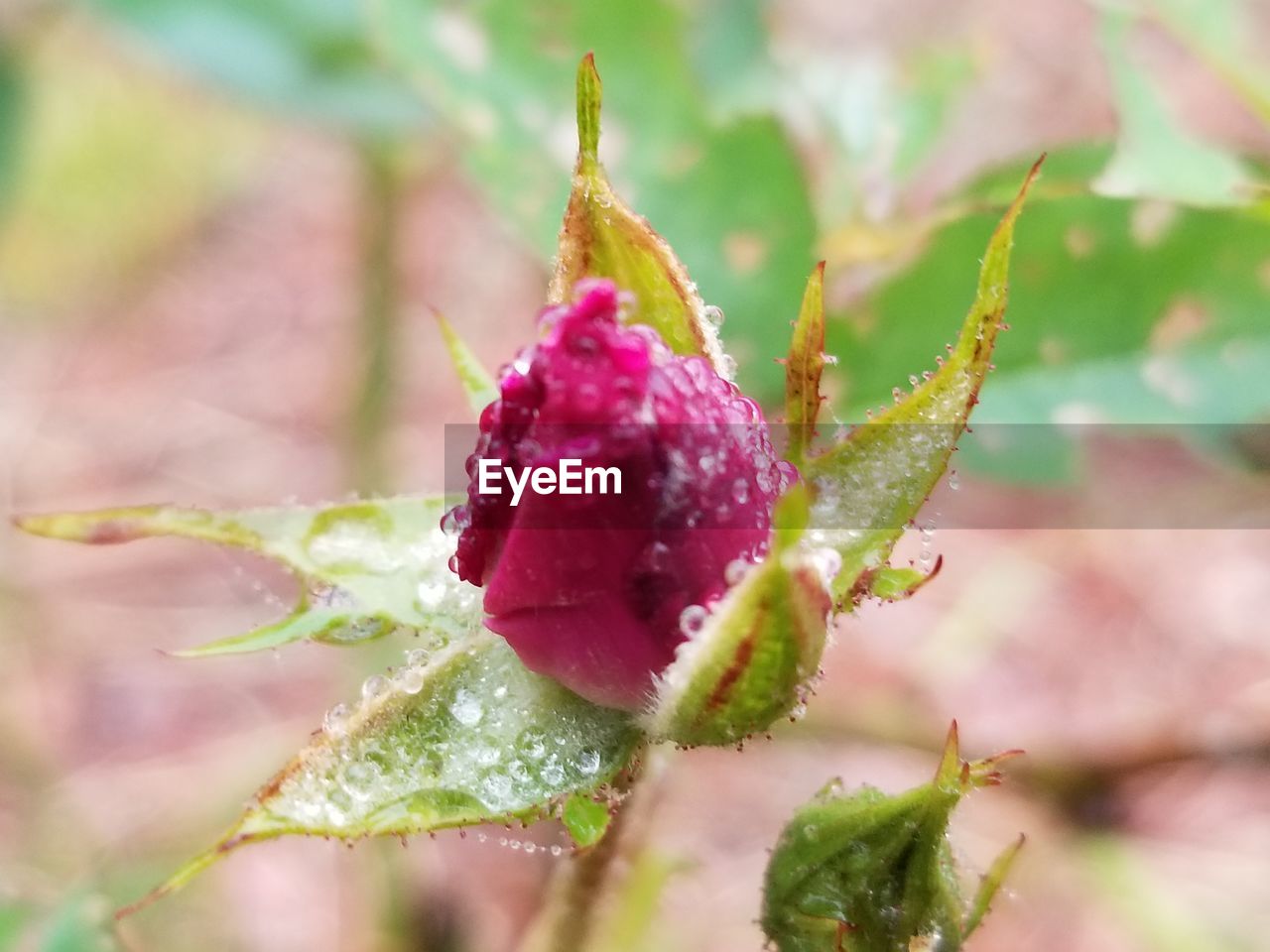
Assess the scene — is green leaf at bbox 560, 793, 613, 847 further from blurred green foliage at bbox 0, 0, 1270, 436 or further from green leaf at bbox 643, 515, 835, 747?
blurred green foliage at bbox 0, 0, 1270, 436

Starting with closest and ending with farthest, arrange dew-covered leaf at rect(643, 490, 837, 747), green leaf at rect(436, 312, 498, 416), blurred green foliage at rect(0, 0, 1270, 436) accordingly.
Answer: dew-covered leaf at rect(643, 490, 837, 747), green leaf at rect(436, 312, 498, 416), blurred green foliage at rect(0, 0, 1270, 436)

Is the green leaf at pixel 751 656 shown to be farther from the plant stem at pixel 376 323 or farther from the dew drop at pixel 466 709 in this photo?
the plant stem at pixel 376 323

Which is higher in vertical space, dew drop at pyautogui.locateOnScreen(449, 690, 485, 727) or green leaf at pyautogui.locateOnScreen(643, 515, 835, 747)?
green leaf at pyautogui.locateOnScreen(643, 515, 835, 747)

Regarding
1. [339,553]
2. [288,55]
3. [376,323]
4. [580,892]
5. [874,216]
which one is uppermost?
[288,55]

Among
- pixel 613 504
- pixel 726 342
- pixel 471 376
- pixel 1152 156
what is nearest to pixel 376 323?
pixel 726 342

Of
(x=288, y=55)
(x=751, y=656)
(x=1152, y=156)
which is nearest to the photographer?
(x=751, y=656)

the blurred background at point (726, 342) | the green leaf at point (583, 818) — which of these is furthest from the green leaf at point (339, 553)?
the blurred background at point (726, 342)

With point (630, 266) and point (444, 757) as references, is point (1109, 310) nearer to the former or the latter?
point (630, 266)

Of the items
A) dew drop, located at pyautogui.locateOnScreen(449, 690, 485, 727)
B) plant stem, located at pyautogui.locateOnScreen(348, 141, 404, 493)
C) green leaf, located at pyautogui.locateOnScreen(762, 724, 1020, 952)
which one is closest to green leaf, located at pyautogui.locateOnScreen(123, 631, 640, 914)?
dew drop, located at pyautogui.locateOnScreen(449, 690, 485, 727)
